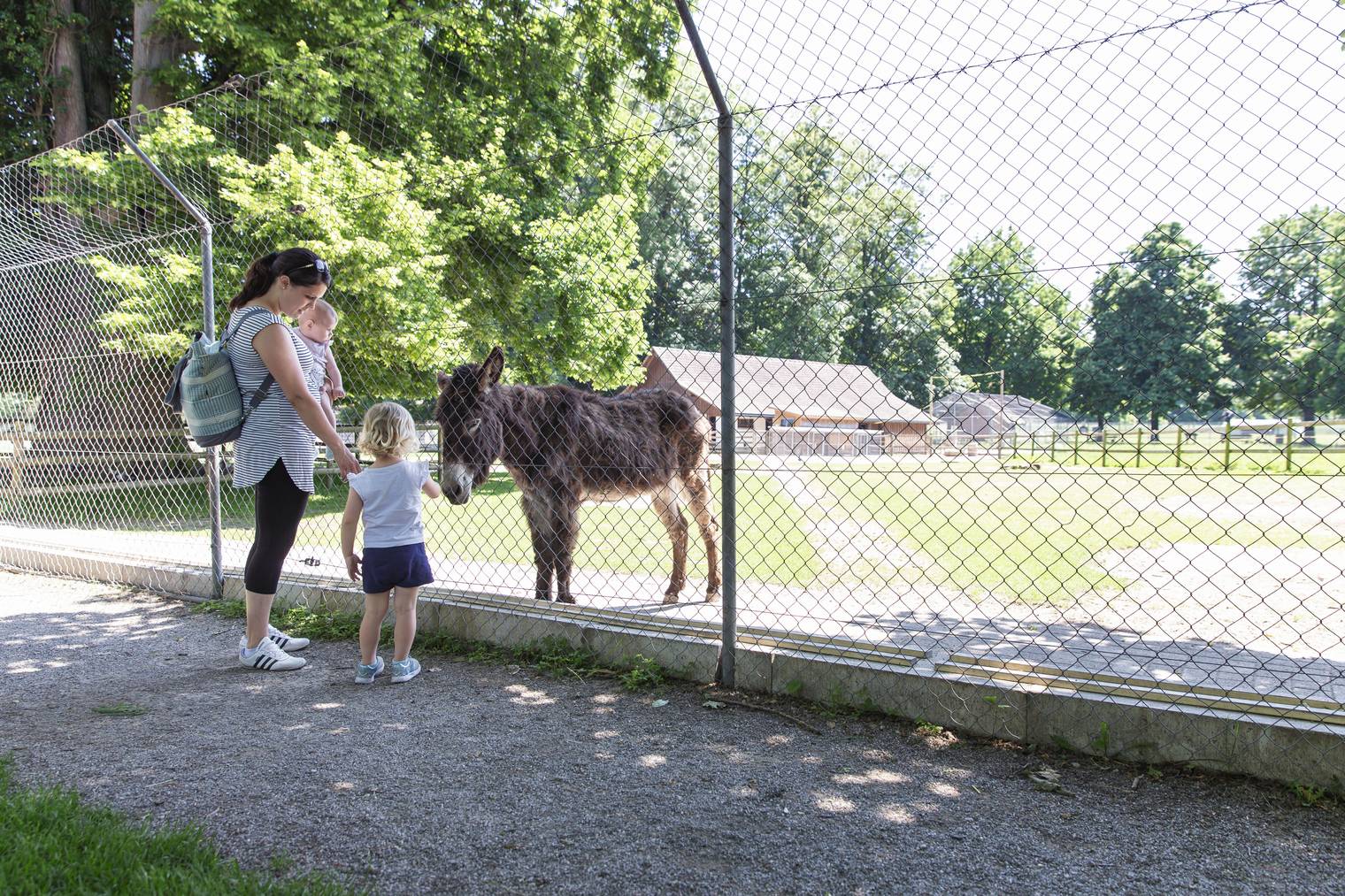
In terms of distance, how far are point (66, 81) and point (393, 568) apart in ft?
60.4

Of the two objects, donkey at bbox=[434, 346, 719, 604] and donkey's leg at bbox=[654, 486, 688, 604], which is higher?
donkey at bbox=[434, 346, 719, 604]

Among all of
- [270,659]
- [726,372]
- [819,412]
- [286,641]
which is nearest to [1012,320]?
[726,372]

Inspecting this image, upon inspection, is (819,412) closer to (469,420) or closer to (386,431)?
(469,420)

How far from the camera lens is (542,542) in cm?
576

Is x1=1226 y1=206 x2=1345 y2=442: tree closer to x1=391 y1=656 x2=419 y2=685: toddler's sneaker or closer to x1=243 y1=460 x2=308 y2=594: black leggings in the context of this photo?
x1=391 y1=656 x2=419 y2=685: toddler's sneaker

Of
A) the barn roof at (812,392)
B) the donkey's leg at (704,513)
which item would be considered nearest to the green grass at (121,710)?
the barn roof at (812,392)

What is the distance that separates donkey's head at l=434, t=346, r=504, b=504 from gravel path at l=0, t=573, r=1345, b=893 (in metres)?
1.55

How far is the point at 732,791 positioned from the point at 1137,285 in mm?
2443

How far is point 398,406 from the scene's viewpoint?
4281 millimetres

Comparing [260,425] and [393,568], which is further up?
[260,425]

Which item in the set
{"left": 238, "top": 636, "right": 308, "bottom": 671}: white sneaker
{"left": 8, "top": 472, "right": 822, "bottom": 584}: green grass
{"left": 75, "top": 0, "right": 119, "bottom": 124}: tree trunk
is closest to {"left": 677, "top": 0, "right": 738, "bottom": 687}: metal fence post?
{"left": 238, "top": 636, "right": 308, "bottom": 671}: white sneaker

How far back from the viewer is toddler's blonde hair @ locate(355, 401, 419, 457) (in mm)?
4270

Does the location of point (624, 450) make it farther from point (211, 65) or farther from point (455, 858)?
point (211, 65)

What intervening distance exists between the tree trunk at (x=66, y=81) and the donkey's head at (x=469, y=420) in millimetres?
16572
